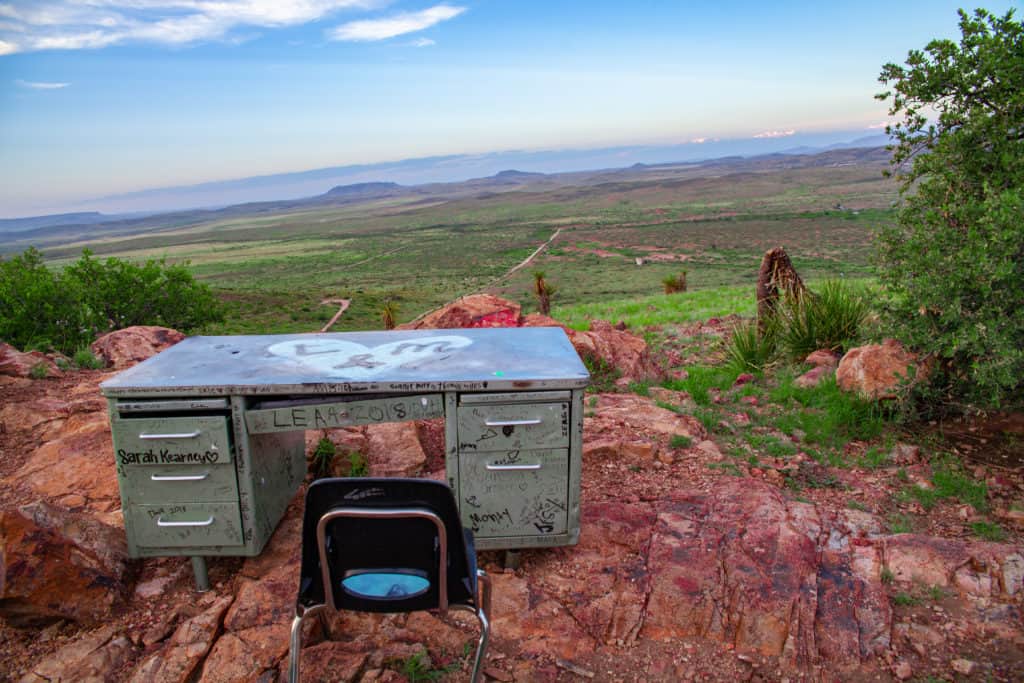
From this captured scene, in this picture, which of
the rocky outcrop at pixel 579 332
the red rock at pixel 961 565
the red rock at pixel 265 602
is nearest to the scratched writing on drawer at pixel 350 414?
the red rock at pixel 265 602

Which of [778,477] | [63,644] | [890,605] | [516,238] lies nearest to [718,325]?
[778,477]

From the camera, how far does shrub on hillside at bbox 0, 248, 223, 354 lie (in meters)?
15.1

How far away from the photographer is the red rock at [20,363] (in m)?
7.39

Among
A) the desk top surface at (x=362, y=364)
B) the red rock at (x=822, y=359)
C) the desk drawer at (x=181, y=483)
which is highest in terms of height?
the desk top surface at (x=362, y=364)

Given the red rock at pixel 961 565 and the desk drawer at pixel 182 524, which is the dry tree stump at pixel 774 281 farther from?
the desk drawer at pixel 182 524

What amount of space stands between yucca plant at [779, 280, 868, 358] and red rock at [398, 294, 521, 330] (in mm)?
3232

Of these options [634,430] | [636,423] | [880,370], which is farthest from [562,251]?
[634,430]

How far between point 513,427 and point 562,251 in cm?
5949

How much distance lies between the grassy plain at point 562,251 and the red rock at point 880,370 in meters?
0.89

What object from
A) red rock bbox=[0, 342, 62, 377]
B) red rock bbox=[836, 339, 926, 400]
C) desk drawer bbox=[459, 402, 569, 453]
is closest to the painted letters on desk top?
desk drawer bbox=[459, 402, 569, 453]

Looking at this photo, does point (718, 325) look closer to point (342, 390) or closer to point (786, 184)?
point (342, 390)

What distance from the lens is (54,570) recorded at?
11.4 ft

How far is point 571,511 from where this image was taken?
12.1ft

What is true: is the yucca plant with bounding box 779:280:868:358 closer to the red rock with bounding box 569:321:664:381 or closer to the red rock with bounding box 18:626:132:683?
the red rock with bounding box 569:321:664:381
